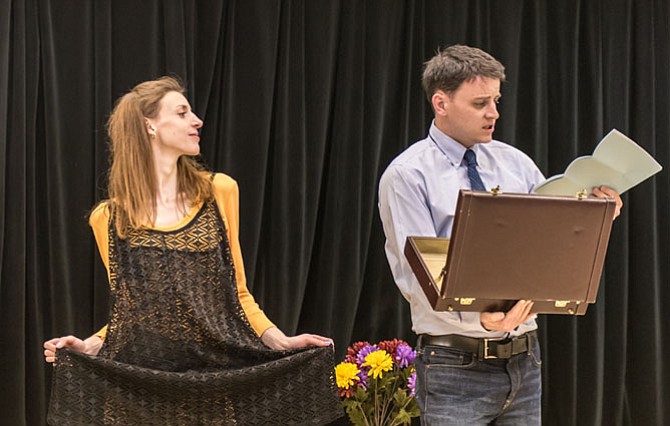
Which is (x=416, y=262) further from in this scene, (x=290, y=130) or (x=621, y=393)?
(x=621, y=393)

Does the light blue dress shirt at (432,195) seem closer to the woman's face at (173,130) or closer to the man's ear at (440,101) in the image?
the man's ear at (440,101)

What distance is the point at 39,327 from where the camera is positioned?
12.9 feet

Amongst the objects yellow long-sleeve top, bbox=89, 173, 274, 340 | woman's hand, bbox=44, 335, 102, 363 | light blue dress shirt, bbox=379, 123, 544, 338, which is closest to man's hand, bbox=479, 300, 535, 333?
light blue dress shirt, bbox=379, 123, 544, 338

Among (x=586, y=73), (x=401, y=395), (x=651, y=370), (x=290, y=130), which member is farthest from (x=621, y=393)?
(x=290, y=130)

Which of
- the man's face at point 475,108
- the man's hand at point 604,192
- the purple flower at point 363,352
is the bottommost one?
the purple flower at point 363,352

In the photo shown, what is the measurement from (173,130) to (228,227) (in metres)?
0.39

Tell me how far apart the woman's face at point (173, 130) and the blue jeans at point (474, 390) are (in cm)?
117

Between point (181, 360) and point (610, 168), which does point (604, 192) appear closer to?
point (610, 168)

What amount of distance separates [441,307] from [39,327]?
91.0 inches

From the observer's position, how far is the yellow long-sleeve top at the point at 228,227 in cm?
311

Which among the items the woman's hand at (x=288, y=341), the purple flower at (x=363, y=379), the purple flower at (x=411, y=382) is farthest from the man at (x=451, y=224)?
the purple flower at (x=363, y=379)

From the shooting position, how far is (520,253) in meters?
2.22

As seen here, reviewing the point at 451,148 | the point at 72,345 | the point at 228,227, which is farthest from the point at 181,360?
the point at 451,148

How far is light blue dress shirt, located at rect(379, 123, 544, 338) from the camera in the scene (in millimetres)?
2510
